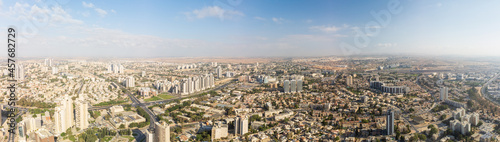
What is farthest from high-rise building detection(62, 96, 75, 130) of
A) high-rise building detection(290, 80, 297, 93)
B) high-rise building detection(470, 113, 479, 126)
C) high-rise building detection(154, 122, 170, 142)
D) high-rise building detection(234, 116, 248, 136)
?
high-rise building detection(470, 113, 479, 126)

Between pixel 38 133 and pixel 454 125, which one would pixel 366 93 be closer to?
pixel 454 125

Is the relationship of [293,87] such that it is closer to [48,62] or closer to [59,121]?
[59,121]

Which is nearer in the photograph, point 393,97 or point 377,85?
point 393,97

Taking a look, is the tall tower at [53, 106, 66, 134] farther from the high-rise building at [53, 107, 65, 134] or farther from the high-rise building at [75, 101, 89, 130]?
the high-rise building at [75, 101, 89, 130]

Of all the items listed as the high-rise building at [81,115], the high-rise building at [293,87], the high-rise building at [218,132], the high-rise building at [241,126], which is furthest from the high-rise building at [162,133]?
the high-rise building at [293,87]

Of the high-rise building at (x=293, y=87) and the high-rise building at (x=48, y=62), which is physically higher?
the high-rise building at (x=48, y=62)

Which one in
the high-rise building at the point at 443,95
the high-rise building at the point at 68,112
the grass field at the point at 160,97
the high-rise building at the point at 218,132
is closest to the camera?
the high-rise building at the point at 218,132

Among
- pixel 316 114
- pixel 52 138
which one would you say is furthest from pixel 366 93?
pixel 52 138

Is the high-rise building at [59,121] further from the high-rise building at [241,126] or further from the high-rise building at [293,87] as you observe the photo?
the high-rise building at [293,87]
